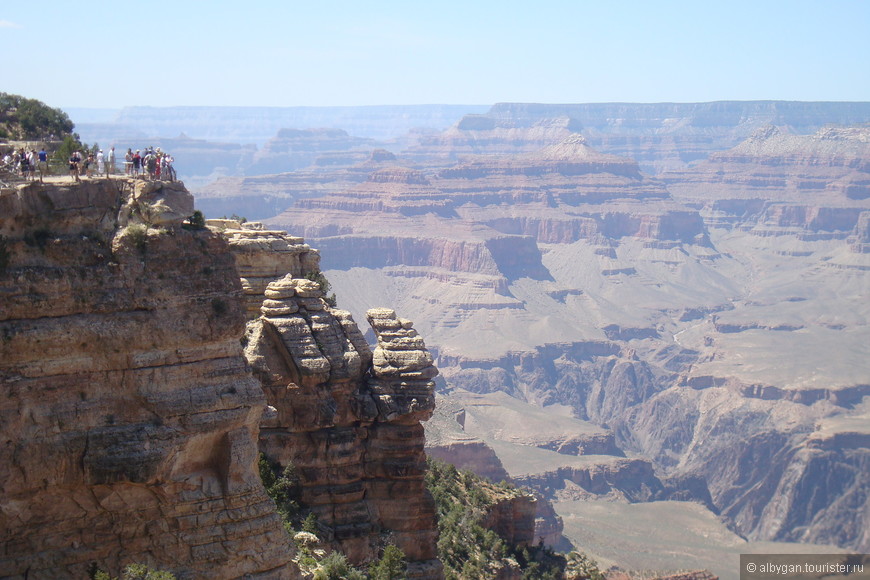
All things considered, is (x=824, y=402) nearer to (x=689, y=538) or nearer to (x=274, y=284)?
(x=689, y=538)

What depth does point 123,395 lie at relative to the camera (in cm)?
2197

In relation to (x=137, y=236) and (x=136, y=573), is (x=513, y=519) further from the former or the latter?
(x=137, y=236)

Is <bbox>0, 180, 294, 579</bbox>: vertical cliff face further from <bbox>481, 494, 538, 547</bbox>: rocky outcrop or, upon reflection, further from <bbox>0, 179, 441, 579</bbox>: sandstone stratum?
<bbox>481, 494, 538, 547</bbox>: rocky outcrop

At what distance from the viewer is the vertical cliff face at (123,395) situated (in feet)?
69.1

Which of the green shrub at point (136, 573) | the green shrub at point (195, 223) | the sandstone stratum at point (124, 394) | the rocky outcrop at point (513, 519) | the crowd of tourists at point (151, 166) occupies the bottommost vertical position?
the rocky outcrop at point (513, 519)

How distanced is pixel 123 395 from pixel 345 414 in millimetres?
12964

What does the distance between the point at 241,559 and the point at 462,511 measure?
19.8 m

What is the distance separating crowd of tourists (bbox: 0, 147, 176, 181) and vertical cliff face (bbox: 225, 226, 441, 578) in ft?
24.7

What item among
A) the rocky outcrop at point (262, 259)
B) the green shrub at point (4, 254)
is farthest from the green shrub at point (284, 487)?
the green shrub at point (4, 254)

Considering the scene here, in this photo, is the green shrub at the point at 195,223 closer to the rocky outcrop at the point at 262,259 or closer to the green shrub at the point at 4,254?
the green shrub at the point at 4,254

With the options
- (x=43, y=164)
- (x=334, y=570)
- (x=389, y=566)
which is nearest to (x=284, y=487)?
(x=389, y=566)

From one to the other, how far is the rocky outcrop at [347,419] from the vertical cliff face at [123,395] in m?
8.87

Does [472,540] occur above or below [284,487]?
below

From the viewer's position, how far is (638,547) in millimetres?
102562
